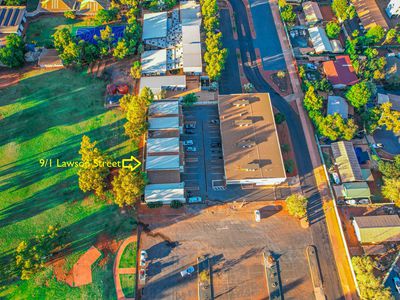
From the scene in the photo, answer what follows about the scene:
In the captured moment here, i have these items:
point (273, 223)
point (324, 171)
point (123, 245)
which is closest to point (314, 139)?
point (324, 171)

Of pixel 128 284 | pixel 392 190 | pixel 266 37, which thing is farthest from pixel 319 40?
pixel 128 284

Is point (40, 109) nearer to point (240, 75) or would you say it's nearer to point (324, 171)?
point (240, 75)

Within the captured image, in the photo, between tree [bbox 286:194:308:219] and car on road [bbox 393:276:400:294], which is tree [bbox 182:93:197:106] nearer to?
tree [bbox 286:194:308:219]

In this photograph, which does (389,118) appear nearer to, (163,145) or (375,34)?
(375,34)

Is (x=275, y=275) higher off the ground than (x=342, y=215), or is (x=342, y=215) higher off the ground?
(x=342, y=215)

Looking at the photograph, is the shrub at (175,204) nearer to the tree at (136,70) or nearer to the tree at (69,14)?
the tree at (136,70)

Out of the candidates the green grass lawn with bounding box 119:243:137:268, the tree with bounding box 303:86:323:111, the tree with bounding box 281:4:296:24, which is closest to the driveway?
the tree with bounding box 281:4:296:24

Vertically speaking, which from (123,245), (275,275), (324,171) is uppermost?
(324,171)
